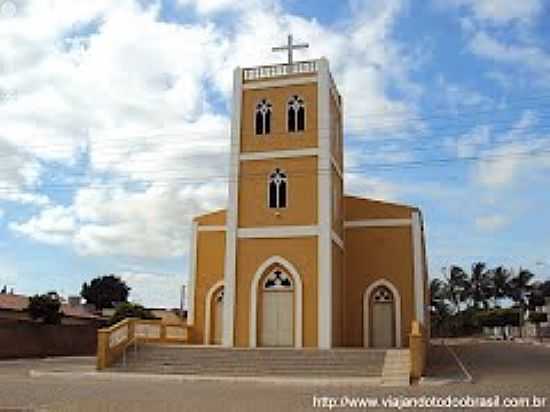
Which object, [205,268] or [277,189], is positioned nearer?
[277,189]

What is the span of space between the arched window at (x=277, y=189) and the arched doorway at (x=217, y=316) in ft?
16.6

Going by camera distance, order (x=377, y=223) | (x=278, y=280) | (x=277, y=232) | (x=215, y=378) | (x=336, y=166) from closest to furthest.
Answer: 1. (x=215, y=378)
2. (x=278, y=280)
3. (x=277, y=232)
4. (x=336, y=166)
5. (x=377, y=223)

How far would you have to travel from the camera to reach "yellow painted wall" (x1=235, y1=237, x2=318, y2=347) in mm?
23406

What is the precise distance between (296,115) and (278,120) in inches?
26.1

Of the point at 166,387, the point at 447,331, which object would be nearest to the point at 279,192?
the point at 166,387

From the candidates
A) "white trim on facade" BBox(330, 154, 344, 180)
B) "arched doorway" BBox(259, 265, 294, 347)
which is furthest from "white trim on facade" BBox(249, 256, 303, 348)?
"white trim on facade" BBox(330, 154, 344, 180)

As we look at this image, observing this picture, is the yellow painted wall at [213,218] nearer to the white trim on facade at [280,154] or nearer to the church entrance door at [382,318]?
the white trim on facade at [280,154]

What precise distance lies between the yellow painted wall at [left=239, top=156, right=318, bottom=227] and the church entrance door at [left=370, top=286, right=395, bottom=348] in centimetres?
473

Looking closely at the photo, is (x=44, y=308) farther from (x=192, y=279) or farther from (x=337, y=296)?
(x=337, y=296)

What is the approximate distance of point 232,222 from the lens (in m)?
24.8

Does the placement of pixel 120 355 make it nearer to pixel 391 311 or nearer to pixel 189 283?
pixel 189 283

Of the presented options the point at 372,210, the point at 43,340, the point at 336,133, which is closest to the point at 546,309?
the point at 372,210

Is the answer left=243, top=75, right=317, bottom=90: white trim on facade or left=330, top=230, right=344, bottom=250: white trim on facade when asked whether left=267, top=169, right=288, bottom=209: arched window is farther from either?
left=243, top=75, right=317, bottom=90: white trim on facade

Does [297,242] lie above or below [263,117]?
below
